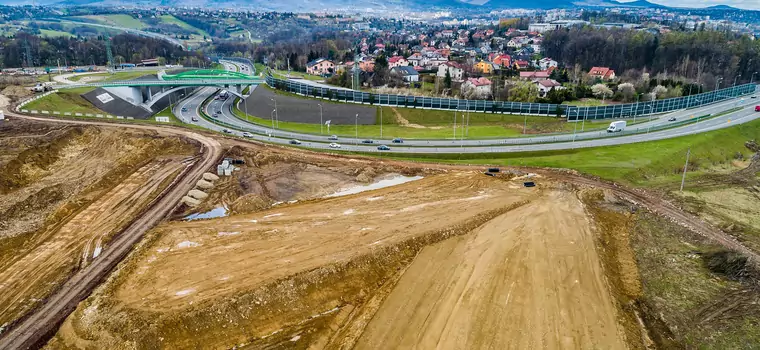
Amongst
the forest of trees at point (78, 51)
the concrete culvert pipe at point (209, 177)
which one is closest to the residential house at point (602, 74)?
the concrete culvert pipe at point (209, 177)

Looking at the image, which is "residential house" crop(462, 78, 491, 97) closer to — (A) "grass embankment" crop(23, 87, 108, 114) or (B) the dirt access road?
(B) the dirt access road

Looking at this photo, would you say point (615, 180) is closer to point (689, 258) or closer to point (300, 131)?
point (689, 258)

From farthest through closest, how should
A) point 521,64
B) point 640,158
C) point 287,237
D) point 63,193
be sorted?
point 521,64, point 640,158, point 63,193, point 287,237

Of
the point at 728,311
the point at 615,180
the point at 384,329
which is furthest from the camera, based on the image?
the point at 615,180

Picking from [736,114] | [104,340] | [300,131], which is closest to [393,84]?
[300,131]

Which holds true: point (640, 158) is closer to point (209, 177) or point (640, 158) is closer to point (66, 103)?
point (209, 177)

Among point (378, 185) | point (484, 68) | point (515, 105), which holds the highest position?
point (484, 68)

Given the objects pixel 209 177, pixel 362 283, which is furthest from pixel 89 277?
pixel 209 177
